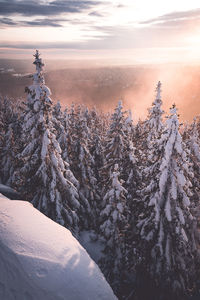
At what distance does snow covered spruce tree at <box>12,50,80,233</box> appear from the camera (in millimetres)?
12914

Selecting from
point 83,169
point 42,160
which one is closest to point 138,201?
point 42,160

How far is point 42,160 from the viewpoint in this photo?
13.6 metres

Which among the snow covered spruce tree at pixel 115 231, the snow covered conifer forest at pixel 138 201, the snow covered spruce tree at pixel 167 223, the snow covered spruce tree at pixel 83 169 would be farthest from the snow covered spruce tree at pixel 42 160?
the snow covered spruce tree at pixel 83 169

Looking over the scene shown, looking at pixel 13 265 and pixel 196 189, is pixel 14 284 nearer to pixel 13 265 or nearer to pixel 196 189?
pixel 13 265

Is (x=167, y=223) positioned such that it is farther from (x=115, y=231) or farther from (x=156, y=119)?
(x=156, y=119)

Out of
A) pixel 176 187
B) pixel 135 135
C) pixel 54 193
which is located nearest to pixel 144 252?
pixel 176 187

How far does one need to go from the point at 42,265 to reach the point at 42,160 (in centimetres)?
900

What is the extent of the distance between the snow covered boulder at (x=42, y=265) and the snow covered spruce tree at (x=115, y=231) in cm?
756

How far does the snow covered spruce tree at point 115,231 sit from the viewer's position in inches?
567

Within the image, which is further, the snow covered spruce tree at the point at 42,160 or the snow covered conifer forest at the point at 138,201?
the snow covered spruce tree at the point at 42,160

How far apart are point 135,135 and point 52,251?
2867cm

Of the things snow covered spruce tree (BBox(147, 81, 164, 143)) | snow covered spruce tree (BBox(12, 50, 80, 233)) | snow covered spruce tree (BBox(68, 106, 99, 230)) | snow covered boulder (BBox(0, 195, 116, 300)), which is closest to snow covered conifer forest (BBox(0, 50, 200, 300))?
snow covered spruce tree (BBox(12, 50, 80, 233))

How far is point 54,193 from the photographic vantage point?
44.7ft

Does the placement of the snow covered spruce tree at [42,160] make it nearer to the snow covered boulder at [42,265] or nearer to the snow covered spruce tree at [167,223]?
the snow covered spruce tree at [167,223]
